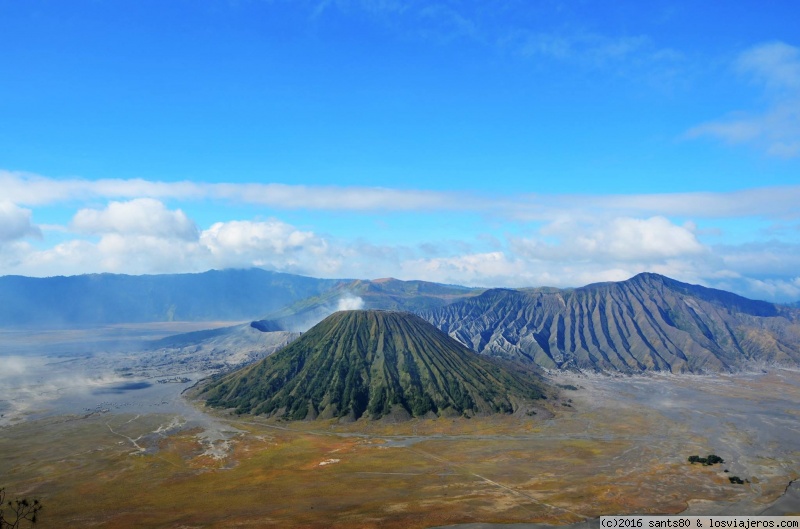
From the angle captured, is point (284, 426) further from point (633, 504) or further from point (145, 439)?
point (633, 504)

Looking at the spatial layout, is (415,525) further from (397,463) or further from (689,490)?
(689,490)

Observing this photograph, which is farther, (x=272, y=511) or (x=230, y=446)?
(x=230, y=446)

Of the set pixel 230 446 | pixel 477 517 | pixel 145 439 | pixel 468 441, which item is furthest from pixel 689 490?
pixel 145 439

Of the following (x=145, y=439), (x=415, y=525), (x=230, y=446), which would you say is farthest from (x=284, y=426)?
(x=415, y=525)

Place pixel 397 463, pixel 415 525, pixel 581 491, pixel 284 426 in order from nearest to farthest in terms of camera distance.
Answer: pixel 415 525 < pixel 581 491 < pixel 397 463 < pixel 284 426

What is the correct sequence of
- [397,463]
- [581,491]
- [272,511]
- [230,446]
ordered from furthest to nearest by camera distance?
[230,446] → [397,463] → [581,491] → [272,511]

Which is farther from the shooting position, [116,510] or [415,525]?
[116,510]

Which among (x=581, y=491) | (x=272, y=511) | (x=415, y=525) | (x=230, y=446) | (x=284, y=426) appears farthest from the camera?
(x=284, y=426)

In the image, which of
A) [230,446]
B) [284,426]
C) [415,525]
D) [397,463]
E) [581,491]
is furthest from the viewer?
[284,426]
